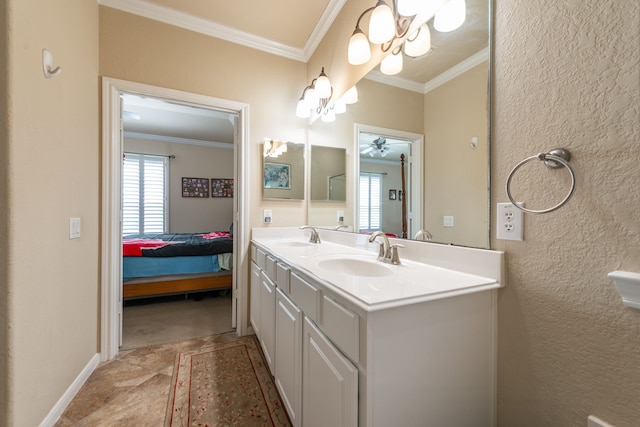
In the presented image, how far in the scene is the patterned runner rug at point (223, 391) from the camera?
4.27ft

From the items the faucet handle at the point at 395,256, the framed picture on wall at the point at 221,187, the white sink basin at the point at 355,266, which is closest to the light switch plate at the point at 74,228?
the white sink basin at the point at 355,266

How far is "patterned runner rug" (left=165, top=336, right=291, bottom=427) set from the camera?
1301mm

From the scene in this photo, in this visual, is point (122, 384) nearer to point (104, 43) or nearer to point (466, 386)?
point (466, 386)

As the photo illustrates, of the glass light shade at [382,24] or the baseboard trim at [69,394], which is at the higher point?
the glass light shade at [382,24]

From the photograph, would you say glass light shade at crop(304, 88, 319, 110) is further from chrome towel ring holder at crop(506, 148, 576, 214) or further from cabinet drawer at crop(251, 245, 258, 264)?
chrome towel ring holder at crop(506, 148, 576, 214)

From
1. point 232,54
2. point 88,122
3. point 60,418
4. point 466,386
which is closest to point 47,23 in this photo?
point 88,122

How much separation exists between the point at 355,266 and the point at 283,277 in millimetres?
382

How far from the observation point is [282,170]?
2336mm

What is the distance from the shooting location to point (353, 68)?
1.80m

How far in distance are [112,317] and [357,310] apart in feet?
6.74

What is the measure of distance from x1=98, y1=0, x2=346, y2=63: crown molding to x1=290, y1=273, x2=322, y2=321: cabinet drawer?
6.65 feet

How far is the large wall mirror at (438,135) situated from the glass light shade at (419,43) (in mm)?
28

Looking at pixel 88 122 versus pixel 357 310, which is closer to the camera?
pixel 357 310

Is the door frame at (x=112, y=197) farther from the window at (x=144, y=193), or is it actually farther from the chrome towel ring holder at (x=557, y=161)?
the window at (x=144, y=193)
